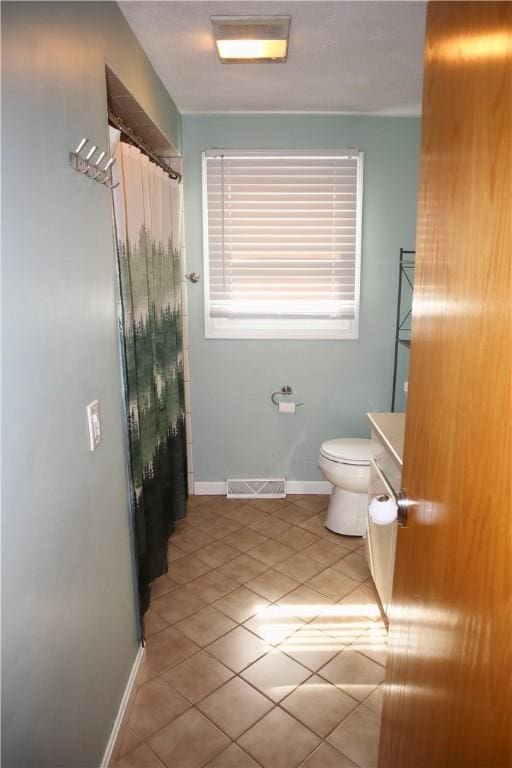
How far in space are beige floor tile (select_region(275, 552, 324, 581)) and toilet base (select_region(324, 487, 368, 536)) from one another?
32cm

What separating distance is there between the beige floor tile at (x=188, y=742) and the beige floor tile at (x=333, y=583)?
35.0 inches

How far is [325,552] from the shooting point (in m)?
2.92

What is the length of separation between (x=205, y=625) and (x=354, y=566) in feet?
2.80

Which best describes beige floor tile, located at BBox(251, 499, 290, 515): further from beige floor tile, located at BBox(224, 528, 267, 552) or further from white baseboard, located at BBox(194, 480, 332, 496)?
beige floor tile, located at BBox(224, 528, 267, 552)

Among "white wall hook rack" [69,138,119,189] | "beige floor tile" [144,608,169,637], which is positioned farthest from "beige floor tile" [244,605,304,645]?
"white wall hook rack" [69,138,119,189]

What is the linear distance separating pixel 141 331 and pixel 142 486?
2.08 feet

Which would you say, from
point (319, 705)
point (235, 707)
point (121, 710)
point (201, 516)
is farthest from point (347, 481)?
point (121, 710)

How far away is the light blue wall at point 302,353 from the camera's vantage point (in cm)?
326

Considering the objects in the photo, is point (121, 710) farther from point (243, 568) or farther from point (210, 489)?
point (210, 489)

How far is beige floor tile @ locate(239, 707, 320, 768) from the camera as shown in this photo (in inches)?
67.6

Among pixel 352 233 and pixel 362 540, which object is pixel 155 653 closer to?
pixel 362 540

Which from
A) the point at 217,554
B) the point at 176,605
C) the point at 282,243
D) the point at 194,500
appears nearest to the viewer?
the point at 176,605

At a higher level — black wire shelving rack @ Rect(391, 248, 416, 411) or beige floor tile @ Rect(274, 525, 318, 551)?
black wire shelving rack @ Rect(391, 248, 416, 411)

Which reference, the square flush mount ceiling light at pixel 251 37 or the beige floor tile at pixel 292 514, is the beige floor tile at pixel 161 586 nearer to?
the beige floor tile at pixel 292 514
